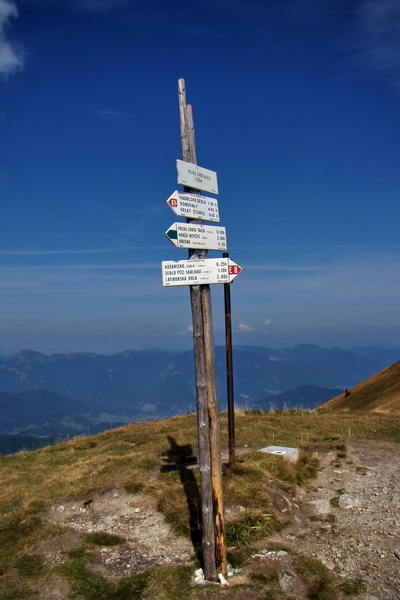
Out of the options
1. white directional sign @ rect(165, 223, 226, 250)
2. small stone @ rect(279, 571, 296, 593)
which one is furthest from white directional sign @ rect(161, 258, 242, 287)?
small stone @ rect(279, 571, 296, 593)

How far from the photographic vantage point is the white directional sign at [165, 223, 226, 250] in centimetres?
807

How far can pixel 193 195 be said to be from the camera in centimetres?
848

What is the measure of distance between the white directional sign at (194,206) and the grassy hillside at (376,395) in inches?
883

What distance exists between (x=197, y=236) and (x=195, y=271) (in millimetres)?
695

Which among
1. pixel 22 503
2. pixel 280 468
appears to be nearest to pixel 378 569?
pixel 280 468

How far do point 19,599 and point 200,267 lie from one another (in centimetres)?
644

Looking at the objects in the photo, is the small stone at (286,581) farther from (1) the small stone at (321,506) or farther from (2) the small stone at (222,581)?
(1) the small stone at (321,506)

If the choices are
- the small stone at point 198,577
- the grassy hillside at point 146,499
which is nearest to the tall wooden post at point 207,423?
the small stone at point 198,577

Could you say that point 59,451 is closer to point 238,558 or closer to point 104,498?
point 104,498

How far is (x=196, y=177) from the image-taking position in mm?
8562

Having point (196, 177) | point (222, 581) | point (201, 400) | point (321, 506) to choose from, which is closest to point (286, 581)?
point (222, 581)

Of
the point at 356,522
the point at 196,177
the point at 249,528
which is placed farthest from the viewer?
the point at 356,522

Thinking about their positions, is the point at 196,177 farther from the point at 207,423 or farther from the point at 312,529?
the point at 312,529

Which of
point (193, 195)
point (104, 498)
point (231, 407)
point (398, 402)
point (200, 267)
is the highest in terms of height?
point (193, 195)
